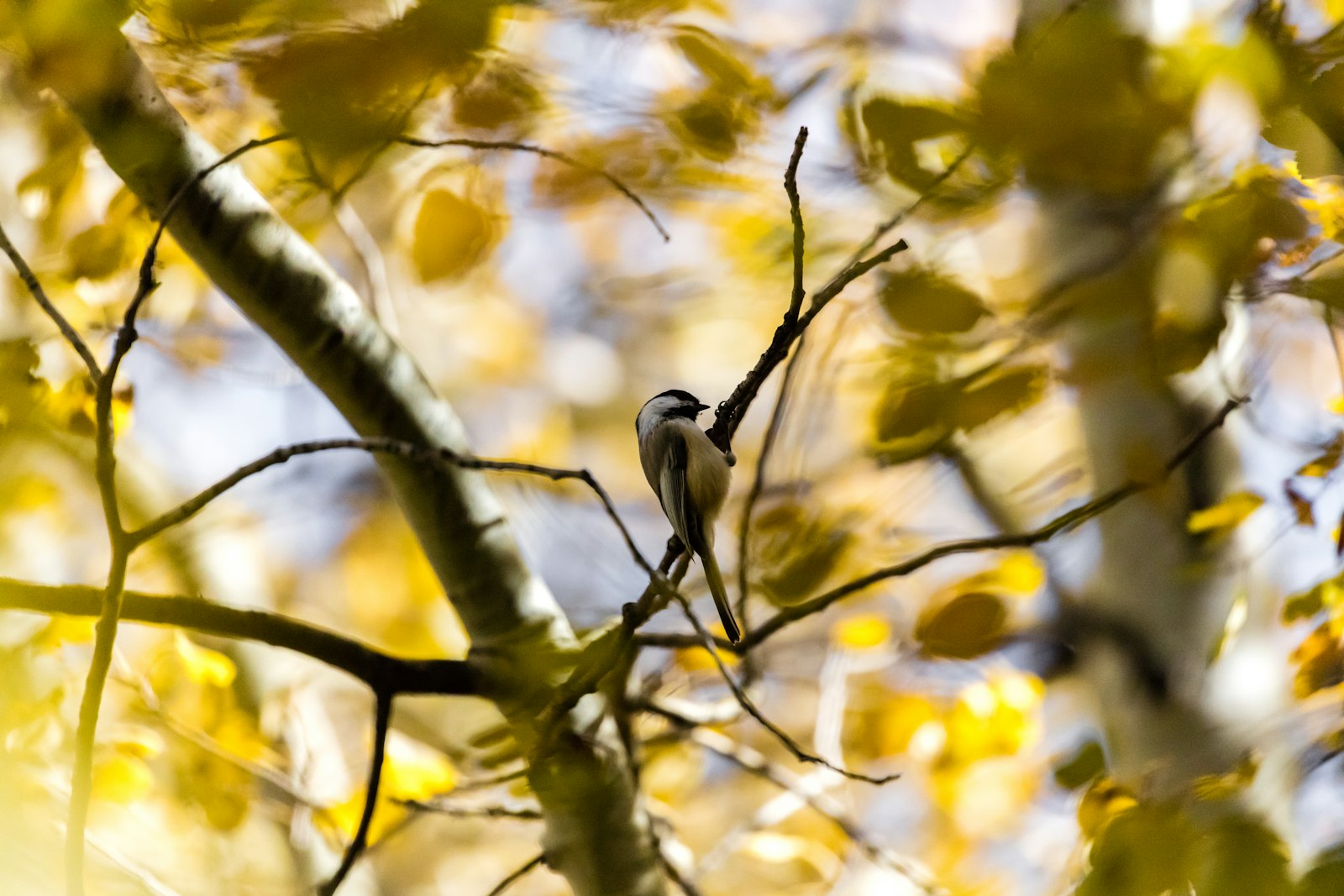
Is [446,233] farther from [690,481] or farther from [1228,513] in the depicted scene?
[1228,513]

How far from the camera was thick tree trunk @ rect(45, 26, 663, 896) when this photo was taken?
1437 millimetres

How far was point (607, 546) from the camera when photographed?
2.97m

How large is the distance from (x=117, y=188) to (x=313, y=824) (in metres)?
Answer: 1.97

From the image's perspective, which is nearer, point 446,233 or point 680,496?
point 680,496

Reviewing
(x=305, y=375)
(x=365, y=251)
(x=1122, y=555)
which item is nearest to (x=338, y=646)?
(x=305, y=375)

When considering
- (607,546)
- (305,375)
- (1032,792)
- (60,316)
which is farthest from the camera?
(1032,792)

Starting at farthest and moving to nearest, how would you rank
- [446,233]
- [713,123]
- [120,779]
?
[120,779] → [446,233] → [713,123]

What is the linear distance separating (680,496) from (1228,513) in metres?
1.27

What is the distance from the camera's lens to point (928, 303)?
5.78 ft

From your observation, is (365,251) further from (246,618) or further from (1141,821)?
(1141,821)

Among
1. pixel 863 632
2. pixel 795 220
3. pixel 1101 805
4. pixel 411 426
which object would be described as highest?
pixel 863 632

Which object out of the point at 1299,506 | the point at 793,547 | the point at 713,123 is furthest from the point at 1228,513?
the point at 713,123

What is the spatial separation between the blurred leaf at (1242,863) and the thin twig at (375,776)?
127cm

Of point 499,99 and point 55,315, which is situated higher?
point 499,99
